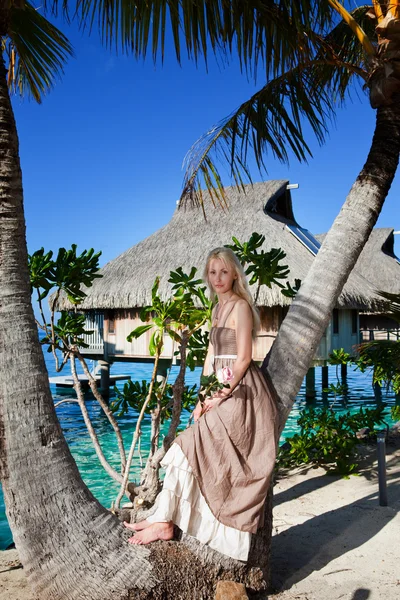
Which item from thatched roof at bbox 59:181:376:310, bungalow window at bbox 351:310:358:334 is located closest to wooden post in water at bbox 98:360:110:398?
thatched roof at bbox 59:181:376:310

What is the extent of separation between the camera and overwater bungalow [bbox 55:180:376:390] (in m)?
15.4

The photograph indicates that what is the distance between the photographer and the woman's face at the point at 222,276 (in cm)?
338

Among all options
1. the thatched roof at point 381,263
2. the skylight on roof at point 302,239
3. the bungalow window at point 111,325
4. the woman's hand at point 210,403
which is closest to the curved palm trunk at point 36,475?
the woman's hand at point 210,403

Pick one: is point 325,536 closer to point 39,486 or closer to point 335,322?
point 39,486

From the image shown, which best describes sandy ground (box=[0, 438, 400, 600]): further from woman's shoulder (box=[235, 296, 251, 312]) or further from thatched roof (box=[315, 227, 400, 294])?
thatched roof (box=[315, 227, 400, 294])

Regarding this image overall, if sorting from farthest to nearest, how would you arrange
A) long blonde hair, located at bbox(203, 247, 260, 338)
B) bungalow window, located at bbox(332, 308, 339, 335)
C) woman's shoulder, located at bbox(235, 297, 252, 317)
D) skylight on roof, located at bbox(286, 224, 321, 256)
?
1. skylight on roof, located at bbox(286, 224, 321, 256)
2. bungalow window, located at bbox(332, 308, 339, 335)
3. long blonde hair, located at bbox(203, 247, 260, 338)
4. woman's shoulder, located at bbox(235, 297, 252, 317)

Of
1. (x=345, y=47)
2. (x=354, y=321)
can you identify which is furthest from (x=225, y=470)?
(x=354, y=321)

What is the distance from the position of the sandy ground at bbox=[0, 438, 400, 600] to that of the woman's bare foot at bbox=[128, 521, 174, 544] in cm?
73

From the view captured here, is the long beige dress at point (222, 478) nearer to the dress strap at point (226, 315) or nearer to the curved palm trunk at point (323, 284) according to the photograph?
the curved palm trunk at point (323, 284)

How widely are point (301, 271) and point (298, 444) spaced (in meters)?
8.98

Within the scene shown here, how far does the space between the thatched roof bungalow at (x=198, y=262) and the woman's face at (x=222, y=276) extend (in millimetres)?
11204

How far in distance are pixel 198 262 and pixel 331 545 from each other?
1240 centimetres

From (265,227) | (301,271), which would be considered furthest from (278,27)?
(265,227)

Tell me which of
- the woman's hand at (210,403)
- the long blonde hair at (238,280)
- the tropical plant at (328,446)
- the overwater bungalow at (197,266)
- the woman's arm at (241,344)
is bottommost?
the tropical plant at (328,446)
